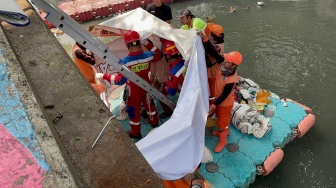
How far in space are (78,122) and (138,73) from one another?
7.09ft

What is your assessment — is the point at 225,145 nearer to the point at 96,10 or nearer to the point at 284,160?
the point at 284,160

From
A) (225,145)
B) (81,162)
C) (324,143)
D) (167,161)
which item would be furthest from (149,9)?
(81,162)

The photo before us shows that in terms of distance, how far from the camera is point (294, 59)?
727cm

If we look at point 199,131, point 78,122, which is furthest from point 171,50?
point 78,122

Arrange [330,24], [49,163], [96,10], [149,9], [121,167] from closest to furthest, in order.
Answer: [49,163]
[121,167]
[149,9]
[330,24]
[96,10]

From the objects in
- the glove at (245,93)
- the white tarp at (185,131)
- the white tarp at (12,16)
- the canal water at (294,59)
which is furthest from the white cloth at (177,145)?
the glove at (245,93)

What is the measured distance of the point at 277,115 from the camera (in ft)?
17.3

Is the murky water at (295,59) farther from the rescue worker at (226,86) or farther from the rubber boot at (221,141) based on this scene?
the rescue worker at (226,86)

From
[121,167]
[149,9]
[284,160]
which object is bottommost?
[284,160]

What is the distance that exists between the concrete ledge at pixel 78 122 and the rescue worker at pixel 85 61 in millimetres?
1345

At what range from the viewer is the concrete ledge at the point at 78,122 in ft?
5.87

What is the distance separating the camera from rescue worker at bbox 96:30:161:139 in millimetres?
4055

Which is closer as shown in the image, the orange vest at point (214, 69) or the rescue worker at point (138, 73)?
the rescue worker at point (138, 73)

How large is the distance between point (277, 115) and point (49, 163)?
15.2 feet
